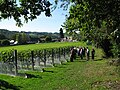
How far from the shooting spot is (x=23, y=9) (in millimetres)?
14656

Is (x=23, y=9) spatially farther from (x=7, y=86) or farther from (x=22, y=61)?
(x=22, y=61)

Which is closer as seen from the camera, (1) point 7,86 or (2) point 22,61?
(1) point 7,86

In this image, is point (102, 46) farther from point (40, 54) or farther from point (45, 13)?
point (45, 13)

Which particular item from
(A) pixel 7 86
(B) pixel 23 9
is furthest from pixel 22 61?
(B) pixel 23 9

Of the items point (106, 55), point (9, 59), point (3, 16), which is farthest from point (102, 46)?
point (3, 16)

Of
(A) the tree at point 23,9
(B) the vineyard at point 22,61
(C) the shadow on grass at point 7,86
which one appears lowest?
(C) the shadow on grass at point 7,86

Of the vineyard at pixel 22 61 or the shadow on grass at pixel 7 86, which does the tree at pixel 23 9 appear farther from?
the vineyard at pixel 22 61

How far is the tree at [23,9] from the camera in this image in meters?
14.1

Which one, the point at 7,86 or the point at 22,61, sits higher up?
the point at 22,61

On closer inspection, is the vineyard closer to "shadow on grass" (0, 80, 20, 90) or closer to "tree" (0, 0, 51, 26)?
"shadow on grass" (0, 80, 20, 90)

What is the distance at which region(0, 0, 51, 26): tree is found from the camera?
14.1 meters

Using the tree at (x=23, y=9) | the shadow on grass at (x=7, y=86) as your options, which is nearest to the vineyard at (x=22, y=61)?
the shadow on grass at (x=7, y=86)

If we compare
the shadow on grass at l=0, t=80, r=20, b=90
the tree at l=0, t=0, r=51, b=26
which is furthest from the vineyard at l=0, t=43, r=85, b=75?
the tree at l=0, t=0, r=51, b=26

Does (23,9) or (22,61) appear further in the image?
(22,61)
